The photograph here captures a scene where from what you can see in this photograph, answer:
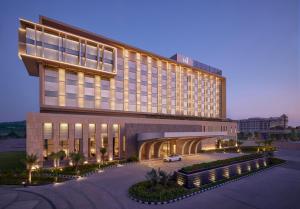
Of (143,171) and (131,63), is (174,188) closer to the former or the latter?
(143,171)

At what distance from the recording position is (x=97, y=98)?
44000 mm

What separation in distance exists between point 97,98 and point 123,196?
2936cm

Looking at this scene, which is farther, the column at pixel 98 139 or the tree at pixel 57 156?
the column at pixel 98 139

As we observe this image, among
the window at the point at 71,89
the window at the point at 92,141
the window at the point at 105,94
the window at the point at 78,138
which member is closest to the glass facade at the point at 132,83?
the window at the point at 105,94

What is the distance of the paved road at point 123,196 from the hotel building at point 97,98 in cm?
1265

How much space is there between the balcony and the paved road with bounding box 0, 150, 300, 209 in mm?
25108

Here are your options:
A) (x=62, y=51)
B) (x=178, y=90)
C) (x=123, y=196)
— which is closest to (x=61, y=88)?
(x=62, y=51)

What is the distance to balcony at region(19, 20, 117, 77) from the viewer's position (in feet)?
113

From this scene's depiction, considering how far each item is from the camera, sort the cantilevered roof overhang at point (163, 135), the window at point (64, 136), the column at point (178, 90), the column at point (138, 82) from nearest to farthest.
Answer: the window at point (64, 136), the cantilevered roof overhang at point (163, 135), the column at point (138, 82), the column at point (178, 90)

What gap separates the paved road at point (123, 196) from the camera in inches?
671

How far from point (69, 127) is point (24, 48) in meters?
17.9

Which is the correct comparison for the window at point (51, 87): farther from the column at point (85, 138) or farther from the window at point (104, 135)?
the window at point (104, 135)

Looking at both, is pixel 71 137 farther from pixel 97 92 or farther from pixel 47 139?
pixel 97 92

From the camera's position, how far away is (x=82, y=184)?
23.3 meters
